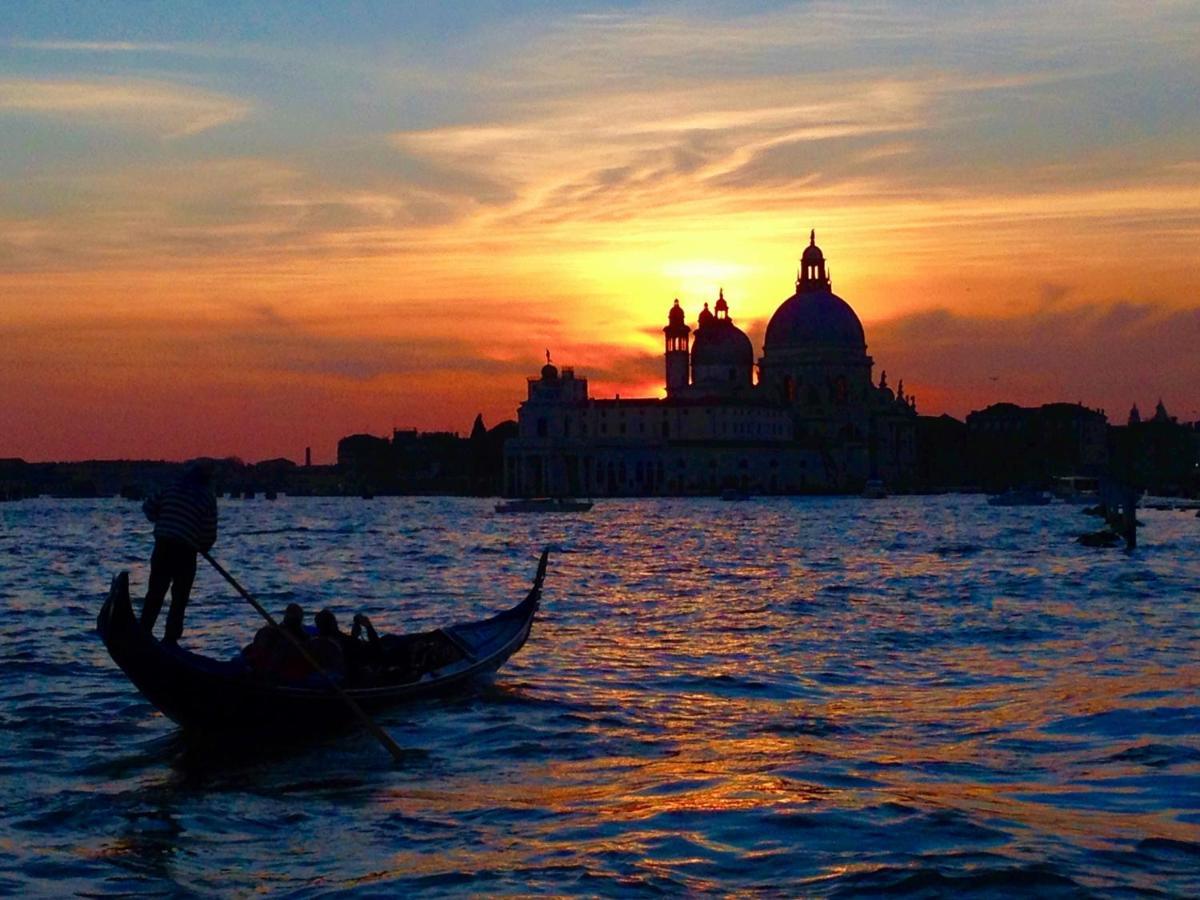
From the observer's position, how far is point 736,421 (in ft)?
468

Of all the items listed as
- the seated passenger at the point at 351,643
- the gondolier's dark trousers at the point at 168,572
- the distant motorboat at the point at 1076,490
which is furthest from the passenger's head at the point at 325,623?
the distant motorboat at the point at 1076,490

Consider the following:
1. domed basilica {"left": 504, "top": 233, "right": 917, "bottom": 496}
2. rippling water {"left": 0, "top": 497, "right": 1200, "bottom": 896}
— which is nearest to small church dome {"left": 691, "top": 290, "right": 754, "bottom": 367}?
domed basilica {"left": 504, "top": 233, "right": 917, "bottom": 496}

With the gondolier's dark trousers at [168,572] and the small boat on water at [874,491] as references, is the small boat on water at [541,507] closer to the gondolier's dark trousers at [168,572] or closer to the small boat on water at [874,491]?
the small boat on water at [874,491]

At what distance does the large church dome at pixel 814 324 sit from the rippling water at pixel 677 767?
12052 centimetres

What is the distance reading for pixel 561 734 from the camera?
44.3 feet

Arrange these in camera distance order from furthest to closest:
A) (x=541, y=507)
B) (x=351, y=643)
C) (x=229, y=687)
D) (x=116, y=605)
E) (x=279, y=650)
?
(x=541, y=507), (x=351, y=643), (x=279, y=650), (x=229, y=687), (x=116, y=605)

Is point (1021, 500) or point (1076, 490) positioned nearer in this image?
point (1021, 500)

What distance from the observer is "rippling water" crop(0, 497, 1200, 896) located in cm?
923

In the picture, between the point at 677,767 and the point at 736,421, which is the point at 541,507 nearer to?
the point at 736,421

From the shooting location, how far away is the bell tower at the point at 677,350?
15275 cm

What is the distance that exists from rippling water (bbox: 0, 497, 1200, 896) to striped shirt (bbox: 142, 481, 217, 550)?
137cm

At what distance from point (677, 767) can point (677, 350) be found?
142m

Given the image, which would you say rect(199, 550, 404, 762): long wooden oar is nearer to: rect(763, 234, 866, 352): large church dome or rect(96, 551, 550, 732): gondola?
rect(96, 551, 550, 732): gondola

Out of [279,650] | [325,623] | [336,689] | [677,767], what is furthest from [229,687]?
[677,767]
